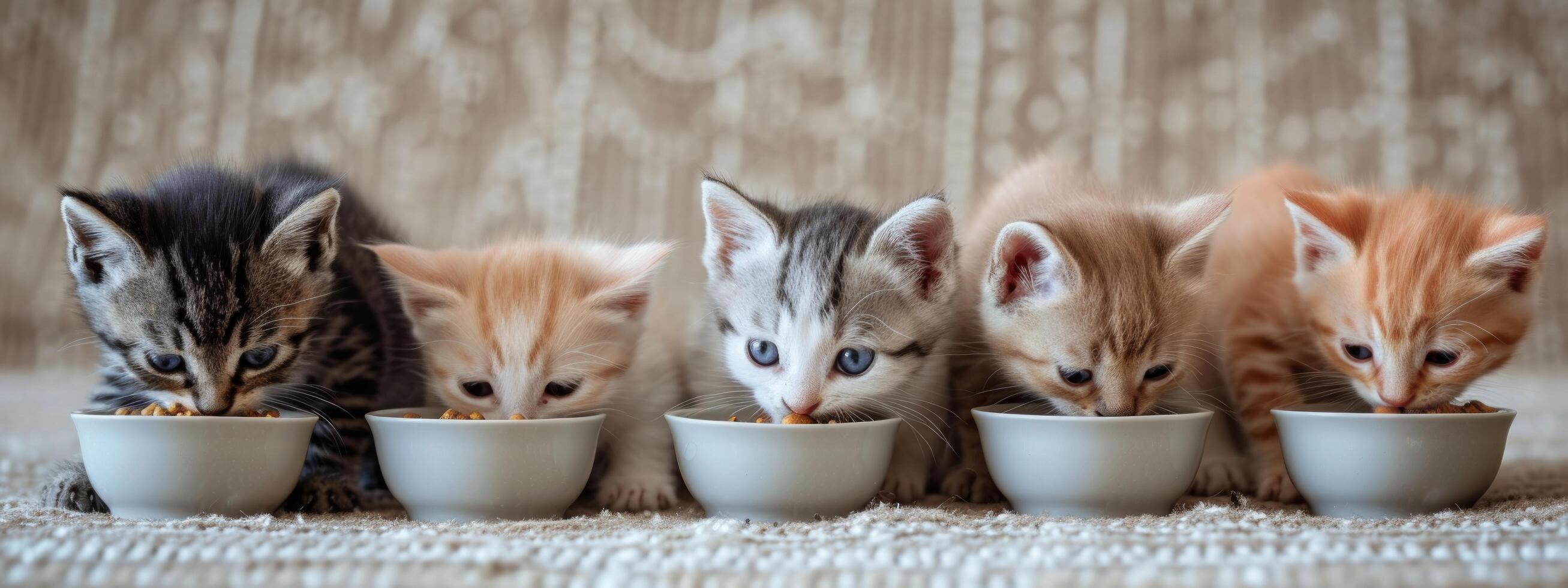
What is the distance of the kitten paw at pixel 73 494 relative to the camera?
4.12 feet

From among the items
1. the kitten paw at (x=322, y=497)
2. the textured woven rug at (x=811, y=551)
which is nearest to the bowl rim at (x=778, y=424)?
the textured woven rug at (x=811, y=551)

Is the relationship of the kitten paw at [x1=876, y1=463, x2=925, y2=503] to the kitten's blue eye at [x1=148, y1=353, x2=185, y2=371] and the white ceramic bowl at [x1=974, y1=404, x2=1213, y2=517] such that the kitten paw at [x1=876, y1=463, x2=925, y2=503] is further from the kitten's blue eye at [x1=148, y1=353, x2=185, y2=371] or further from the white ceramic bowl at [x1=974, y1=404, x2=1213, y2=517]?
the kitten's blue eye at [x1=148, y1=353, x2=185, y2=371]

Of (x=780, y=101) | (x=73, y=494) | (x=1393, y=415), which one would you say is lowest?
(x=73, y=494)

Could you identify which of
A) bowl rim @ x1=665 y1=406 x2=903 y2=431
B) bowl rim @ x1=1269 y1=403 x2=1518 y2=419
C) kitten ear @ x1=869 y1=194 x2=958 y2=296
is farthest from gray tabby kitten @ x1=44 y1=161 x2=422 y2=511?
bowl rim @ x1=1269 y1=403 x2=1518 y2=419

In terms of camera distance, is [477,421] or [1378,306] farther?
[1378,306]

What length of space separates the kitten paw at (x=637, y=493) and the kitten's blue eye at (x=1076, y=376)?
0.56 meters

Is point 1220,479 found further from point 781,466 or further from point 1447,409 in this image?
point 781,466

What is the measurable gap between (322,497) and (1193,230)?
1250 millimetres

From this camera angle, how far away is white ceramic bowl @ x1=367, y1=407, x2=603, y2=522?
46.3 inches

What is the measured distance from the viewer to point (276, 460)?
119cm

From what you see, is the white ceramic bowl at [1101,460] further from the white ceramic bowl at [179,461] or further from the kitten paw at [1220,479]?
the white ceramic bowl at [179,461]

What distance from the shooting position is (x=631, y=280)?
1398 millimetres

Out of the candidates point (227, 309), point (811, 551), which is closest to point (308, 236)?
point (227, 309)

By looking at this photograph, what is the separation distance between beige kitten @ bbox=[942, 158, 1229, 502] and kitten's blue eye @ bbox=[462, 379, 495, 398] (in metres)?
0.67
